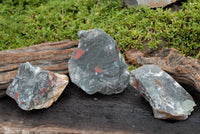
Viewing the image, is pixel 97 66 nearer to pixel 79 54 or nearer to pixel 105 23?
pixel 79 54

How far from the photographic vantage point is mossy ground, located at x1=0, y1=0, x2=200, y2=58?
12.5 feet

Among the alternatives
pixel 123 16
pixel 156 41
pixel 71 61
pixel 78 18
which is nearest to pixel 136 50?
pixel 156 41

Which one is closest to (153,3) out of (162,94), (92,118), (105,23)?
(105,23)

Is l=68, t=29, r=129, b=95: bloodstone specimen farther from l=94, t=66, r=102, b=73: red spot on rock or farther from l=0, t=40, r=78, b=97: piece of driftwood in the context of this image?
l=0, t=40, r=78, b=97: piece of driftwood

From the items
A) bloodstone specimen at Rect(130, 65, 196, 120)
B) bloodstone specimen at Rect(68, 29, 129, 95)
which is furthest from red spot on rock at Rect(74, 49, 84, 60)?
bloodstone specimen at Rect(130, 65, 196, 120)

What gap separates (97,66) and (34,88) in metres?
0.63

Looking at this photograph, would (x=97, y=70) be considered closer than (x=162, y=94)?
No

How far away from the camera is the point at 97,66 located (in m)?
2.52

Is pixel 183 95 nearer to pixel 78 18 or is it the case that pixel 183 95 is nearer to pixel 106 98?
pixel 106 98

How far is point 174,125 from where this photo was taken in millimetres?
2275

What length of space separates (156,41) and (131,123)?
1773mm

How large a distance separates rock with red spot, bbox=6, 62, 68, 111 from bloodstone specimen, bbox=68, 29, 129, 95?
0.21 metres

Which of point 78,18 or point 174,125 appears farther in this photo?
point 78,18

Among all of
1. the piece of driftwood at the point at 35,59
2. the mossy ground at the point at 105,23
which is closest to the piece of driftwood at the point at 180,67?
the mossy ground at the point at 105,23
